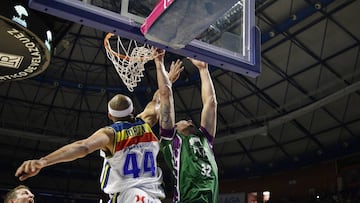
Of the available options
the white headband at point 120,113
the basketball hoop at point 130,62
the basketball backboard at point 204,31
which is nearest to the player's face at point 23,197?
the white headband at point 120,113

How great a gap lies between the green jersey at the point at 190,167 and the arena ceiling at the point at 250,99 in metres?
8.33

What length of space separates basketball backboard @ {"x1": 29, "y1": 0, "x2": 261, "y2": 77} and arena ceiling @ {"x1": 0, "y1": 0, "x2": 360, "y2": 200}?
293 inches

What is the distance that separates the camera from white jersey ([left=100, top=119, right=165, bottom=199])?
365cm

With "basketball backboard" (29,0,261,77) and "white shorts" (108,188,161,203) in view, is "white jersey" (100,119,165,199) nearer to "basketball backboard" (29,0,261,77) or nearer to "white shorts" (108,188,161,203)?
"white shorts" (108,188,161,203)

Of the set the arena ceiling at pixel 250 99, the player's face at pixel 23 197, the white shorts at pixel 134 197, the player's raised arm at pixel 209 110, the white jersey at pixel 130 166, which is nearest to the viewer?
the white shorts at pixel 134 197

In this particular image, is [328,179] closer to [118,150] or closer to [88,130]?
[88,130]

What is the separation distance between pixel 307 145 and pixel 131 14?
53.0 feet

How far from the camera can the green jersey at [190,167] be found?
440 centimetres

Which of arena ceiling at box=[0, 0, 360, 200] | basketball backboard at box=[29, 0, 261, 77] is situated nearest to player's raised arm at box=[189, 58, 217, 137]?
basketball backboard at box=[29, 0, 261, 77]

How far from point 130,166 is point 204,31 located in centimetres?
207

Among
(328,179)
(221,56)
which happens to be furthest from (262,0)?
(221,56)

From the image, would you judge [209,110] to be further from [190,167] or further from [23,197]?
[23,197]

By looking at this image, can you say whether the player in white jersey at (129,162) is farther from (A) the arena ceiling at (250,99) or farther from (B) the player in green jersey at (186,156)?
(A) the arena ceiling at (250,99)

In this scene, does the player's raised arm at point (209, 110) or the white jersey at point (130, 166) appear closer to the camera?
the white jersey at point (130, 166)
